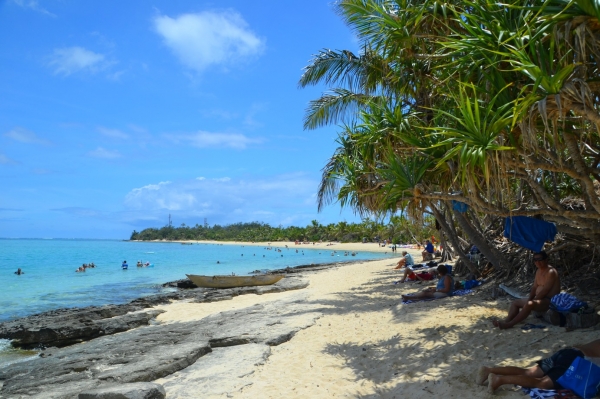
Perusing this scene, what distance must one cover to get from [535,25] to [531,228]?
296 centimetres

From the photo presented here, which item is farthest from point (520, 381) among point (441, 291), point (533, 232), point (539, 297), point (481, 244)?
point (481, 244)

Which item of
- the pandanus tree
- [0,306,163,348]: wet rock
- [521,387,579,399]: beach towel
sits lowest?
[0,306,163,348]: wet rock

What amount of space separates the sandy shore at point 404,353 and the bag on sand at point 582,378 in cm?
37

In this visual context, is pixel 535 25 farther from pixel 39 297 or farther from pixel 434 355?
pixel 39 297

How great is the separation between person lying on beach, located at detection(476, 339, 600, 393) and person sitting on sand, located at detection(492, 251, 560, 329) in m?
1.58

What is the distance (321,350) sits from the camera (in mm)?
5613

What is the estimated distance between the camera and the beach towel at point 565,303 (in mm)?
4894

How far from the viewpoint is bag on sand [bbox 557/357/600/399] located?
3.24m

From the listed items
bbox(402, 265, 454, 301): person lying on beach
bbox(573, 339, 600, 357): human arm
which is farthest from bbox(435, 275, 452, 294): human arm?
bbox(573, 339, 600, 357): human arm

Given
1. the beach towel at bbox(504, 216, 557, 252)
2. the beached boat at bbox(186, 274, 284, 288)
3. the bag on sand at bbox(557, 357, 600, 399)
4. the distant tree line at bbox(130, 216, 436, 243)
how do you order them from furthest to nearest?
1. the distant tree line at bbox(130, 216, 436, 243)
2. the beached boat at bbox(186, 274, 284, 288)
3. the beach towel at bbox(504, 216, 557, 252)
4. the bag on sand at bbox(557, 357, 600, 399)

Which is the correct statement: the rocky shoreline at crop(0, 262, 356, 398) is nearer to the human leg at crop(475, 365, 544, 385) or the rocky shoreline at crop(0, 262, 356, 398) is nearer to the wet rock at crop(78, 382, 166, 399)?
the wet rock at crop(78, 382, 166, 399)

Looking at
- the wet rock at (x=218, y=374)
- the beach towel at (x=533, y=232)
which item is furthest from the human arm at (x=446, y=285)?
the wet rock at (x=218, y=374)

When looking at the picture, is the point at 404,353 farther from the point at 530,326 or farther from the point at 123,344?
the point at 123,344

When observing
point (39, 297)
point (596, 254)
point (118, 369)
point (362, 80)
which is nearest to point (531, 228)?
point (596, 254)
